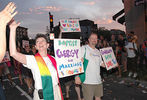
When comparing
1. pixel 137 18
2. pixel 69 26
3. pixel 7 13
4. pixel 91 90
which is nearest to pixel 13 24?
pixel 7 13

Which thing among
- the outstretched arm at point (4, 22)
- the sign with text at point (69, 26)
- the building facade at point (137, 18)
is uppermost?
the building facade at point (137, 18)

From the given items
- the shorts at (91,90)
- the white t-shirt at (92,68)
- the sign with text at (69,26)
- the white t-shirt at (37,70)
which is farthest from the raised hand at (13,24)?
the sign with text at (69,26)

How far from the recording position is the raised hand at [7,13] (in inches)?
67.2

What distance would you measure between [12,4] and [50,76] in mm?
1381

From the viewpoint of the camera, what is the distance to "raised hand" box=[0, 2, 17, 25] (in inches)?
67.2

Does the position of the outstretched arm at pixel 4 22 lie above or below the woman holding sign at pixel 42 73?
above

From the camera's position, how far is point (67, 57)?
3.17 m

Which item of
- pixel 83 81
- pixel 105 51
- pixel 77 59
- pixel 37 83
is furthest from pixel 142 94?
pixel 37 83

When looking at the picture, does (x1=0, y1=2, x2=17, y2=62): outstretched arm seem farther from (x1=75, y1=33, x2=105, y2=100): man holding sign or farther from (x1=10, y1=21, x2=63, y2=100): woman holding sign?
(x1=75, y1=33, x2=105, y2=100): man holding sign

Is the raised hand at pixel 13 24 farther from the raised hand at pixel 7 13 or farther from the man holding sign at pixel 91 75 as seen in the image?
the man holding sign at pixel 91 75

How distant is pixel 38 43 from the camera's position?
112 inches

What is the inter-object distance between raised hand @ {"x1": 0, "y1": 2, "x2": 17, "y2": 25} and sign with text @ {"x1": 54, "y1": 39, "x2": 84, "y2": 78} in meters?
1.18

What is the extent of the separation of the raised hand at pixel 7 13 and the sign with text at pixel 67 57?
3.88 ft

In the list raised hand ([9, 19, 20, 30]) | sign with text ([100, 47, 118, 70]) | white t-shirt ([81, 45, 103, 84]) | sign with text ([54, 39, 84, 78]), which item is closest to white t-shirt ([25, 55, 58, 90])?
sign with text ([54, 39, 84, 78])
